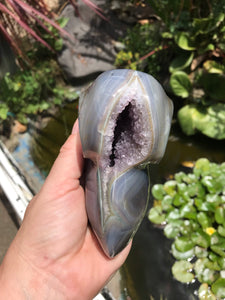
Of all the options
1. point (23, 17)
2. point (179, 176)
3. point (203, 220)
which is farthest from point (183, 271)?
point (23, 17)

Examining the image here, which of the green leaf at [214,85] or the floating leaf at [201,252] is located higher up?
the green leaf at [214,85]

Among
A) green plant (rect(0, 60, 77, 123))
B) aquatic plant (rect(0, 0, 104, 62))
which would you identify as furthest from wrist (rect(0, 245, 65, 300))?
green plant (rect(0, 60, 77, 123))

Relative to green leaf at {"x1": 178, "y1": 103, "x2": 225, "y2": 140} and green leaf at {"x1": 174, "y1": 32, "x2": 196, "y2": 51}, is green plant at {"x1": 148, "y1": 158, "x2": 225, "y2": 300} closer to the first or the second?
green leaf at {"x1": 178, "y1": 103, "x2": 225, "y2": 140}

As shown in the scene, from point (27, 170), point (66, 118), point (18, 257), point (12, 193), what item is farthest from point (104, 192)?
point (66, 118)

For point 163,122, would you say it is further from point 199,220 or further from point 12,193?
point 199,220

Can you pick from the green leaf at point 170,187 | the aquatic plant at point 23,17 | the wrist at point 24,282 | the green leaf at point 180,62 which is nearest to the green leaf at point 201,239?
the green leaf at point 170,187

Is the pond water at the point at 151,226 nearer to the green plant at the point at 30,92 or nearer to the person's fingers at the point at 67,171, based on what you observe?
the green plant at the point at 30,92
